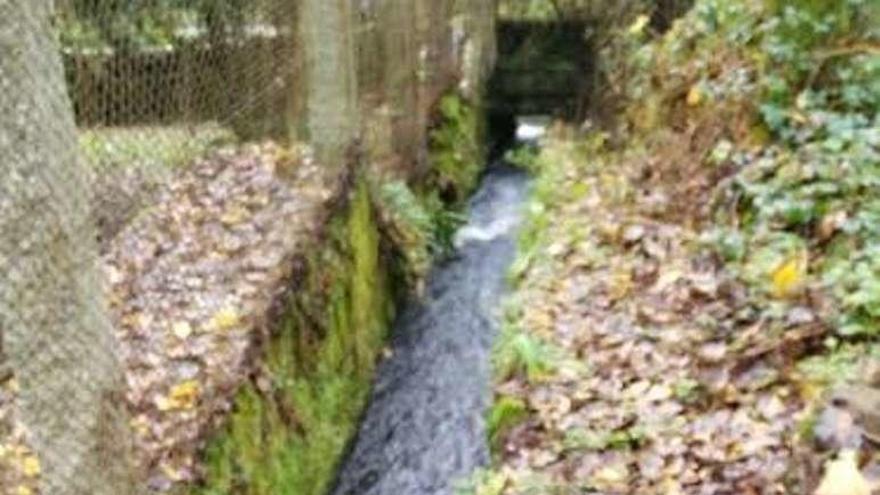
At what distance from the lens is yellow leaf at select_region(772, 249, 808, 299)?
4.50 metres

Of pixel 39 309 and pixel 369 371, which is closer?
pixel 39 309

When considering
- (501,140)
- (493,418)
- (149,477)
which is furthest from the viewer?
(501,140)

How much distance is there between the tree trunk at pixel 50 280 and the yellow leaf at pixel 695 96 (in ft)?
14.8

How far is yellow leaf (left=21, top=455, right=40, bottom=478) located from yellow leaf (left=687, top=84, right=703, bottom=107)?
457 centimetres

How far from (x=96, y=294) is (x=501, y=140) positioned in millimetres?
12001

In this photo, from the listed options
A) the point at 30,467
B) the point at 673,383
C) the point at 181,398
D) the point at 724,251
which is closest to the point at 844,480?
the point at 673,383

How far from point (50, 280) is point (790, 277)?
3053 millimetres

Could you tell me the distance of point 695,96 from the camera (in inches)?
271

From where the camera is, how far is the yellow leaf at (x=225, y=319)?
505 cm

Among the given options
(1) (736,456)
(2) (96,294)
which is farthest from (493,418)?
(2) (96,294)

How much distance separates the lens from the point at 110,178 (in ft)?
17.1

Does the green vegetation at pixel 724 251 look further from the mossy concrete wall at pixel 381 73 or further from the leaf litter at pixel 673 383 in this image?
the mossy concrete wall at pixel 381 73

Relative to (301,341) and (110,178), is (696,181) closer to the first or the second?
(301,341)

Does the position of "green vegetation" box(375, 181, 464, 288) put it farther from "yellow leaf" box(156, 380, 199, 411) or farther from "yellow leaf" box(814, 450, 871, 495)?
"yellow leaf" box(814, 450, 871, 495)
